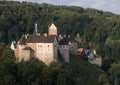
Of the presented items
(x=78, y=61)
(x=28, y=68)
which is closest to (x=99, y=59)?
(x=78, y=61)

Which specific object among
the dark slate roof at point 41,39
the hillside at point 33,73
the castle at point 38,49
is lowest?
the hillside at point 33,73

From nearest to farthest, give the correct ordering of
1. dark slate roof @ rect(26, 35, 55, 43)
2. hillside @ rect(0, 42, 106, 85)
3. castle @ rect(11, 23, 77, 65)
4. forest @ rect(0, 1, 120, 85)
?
1. hillside @ rect(0, 42, 106, 85)
2. forest @ rect(0, 1, 120, 85)
3. castle @ rect(11, 23, 77, 65)
4. dark slate roof @ rect(26, 35, 55, 43)

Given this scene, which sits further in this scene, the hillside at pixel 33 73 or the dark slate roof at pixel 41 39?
the dark slate roof at pixel 41 39

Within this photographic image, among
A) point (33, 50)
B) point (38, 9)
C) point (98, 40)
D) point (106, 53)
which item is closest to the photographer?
point (33, 50)

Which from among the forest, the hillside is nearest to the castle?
the hillside

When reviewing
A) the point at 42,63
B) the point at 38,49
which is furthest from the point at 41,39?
the point at 42,63

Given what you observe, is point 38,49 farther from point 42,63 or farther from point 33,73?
point 33,73

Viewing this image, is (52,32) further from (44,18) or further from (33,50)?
(44,18)

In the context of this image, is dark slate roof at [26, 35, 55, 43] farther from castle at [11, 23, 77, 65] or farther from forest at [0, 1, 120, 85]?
forest at [0, 1, 120, 85]

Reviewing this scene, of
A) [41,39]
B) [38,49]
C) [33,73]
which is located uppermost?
[41,39]

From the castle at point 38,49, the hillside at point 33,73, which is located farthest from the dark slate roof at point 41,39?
the hillside at point 33,73

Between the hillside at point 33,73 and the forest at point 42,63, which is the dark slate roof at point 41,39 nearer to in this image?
the hillside at point 33,73
